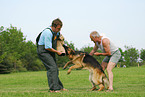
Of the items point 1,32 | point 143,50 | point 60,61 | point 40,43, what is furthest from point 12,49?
point 143,50

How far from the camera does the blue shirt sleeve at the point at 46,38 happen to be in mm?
7617

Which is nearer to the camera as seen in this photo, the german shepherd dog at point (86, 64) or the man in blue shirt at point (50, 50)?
the man in blue shirt at point (50, 50)

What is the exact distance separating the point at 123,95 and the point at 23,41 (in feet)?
213

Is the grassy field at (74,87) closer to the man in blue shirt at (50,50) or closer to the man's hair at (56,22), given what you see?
the man in blue shirt at (50,50)

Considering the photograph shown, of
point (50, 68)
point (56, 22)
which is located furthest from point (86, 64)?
point (56, 22)

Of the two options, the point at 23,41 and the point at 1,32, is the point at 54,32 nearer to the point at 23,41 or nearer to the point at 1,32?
the point at 1,32

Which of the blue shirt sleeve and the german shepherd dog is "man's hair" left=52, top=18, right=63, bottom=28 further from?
the german shepherd dog

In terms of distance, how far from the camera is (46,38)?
763cm

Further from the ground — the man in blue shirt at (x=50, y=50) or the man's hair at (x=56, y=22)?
the man's hair at (x=56, y=22)

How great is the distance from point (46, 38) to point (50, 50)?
47cm

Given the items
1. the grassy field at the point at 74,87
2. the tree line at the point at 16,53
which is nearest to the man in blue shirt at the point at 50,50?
the grassy field at the point at 74,87

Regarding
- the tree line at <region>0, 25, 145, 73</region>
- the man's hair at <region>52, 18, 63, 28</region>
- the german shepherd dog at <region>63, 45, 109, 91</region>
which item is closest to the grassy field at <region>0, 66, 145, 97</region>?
the german shepherd dog at <region>63, 45, 109, 91</region>

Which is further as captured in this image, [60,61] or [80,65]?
[60,61]

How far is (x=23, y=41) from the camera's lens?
226 ft
